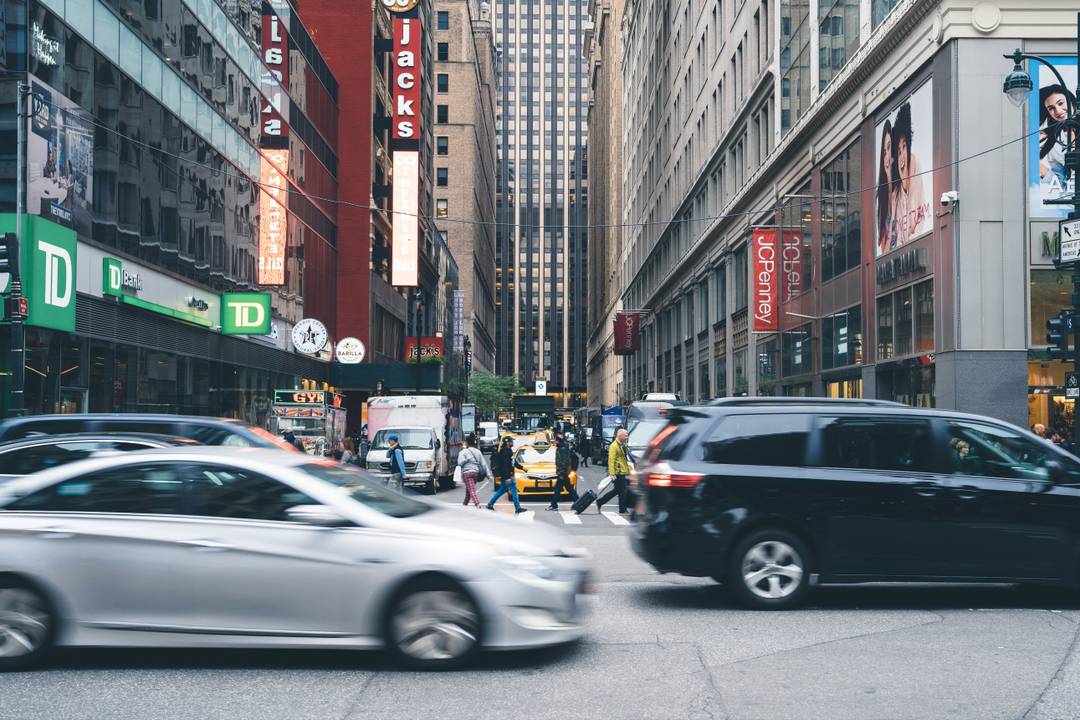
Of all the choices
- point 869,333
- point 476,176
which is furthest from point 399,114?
point 476,176

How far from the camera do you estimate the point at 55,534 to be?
7258 mm

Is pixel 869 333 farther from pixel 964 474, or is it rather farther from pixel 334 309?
pixel 334 309

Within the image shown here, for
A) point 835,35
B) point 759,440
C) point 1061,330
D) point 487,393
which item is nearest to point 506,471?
point 1061,330

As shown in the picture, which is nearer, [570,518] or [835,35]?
[570,518]

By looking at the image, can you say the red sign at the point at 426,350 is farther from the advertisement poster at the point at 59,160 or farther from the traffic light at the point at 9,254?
the traffic light at the point at 9,254

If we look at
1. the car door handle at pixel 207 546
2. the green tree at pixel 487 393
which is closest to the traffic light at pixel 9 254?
the car door handle at pixel 207 546

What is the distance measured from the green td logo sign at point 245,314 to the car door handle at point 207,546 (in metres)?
27.1

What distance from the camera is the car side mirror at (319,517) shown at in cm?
722

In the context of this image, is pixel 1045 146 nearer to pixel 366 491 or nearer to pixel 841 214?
pixel 841 214

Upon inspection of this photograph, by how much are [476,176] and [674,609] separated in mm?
116876

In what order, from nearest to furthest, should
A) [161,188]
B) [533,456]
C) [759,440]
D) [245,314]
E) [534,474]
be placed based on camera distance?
[759,440], [534,474], [533,456], [161,188], [245,314]

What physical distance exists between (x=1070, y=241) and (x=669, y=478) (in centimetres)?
1209

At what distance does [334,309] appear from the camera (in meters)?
53.9

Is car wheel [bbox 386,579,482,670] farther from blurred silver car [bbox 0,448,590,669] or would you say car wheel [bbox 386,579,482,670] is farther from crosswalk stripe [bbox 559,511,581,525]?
crosswalk stripe [bbox 559,511,581,525]
